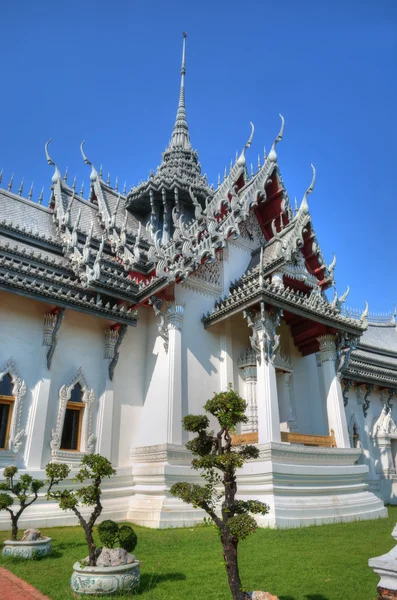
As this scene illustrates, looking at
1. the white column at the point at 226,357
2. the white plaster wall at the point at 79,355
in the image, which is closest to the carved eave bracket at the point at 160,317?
the white plaster wall at the point at 79,355

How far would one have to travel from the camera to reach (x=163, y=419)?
8.92m

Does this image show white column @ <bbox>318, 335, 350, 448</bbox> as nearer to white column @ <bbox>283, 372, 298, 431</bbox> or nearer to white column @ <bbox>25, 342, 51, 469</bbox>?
white column @ <bbox>283, 372, 298, 431</bbox>

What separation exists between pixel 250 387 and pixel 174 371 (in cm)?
213

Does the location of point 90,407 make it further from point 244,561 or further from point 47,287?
point 244,561

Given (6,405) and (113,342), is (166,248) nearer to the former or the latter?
(113,342)

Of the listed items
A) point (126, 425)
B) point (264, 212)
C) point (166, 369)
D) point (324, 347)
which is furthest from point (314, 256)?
point (126, 425)

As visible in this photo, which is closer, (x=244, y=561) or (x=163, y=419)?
(x=244, y=561)

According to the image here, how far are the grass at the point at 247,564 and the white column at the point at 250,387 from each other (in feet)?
9.31

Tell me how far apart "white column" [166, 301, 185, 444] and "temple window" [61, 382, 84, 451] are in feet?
5.60

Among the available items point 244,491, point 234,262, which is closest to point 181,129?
point 234,262

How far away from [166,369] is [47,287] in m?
2.87

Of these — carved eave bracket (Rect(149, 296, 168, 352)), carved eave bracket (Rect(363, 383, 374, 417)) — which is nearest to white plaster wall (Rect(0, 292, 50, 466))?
carved eave bracket (Rect(149, 296, 168, 352))

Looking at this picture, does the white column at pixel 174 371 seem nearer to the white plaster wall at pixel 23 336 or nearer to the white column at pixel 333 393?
the white plaster wall at pixel 23 336

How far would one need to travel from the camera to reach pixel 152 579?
14.8 ft
